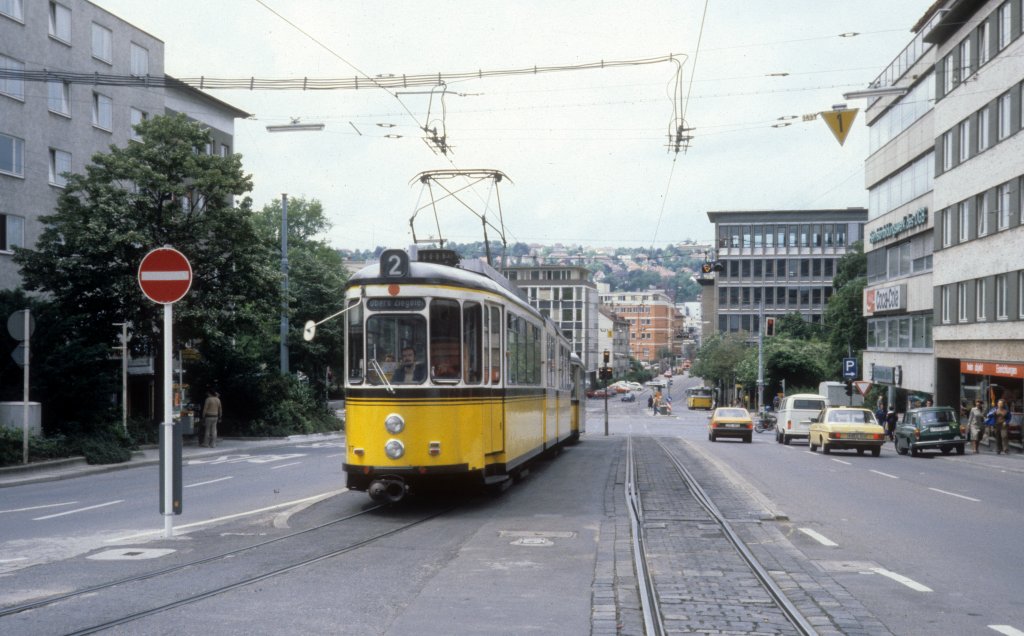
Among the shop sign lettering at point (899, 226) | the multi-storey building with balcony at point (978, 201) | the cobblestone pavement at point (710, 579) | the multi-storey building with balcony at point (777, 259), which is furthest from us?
the multi-storey building with balcony at point (777, 259)

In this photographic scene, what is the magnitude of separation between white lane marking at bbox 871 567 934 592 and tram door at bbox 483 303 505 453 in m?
5.65

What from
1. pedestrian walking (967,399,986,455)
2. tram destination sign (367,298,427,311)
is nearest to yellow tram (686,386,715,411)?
pedestrian walking (967,399,986,455)

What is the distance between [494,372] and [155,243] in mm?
17397

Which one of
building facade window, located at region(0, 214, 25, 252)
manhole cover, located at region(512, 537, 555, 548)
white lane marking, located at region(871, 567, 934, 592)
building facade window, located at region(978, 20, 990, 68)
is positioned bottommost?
manhole cover, located at region(512, 537, 555, 548)

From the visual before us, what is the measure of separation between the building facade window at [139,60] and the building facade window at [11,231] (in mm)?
9901

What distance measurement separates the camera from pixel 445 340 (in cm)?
1298

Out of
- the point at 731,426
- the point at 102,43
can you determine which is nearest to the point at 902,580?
the point at 731,426

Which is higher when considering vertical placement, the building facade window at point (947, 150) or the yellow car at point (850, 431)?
the building facade window at point (947, 150)

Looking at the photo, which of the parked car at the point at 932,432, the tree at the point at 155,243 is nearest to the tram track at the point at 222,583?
the tree at the point at 155,243

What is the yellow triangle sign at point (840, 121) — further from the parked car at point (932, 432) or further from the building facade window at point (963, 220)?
the building facade window at point (963, 220)

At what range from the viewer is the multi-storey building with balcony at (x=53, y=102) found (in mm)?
34875

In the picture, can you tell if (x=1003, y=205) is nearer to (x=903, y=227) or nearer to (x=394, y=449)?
(x=903, y=227)

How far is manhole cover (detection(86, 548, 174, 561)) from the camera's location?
30.9 feet

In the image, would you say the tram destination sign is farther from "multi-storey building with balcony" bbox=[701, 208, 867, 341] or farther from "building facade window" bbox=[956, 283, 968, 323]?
"multi-storey building with balcony" bbox=[701, 208, 867, 341]
